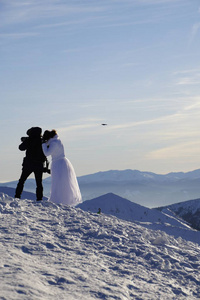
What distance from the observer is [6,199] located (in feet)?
34.5

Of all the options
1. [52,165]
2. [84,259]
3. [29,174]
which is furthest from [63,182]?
[84,259]

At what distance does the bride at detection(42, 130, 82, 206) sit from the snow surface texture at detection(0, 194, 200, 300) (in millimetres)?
1572

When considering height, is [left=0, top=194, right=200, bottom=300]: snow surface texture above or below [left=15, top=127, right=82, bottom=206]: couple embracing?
below

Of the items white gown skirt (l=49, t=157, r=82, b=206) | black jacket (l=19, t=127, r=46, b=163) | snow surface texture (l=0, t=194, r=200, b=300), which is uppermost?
black jacket (l=19, t=127, r=46, b=163)

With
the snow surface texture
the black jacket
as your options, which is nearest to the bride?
the black jacket

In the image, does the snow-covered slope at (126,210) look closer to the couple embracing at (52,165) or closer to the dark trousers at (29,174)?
the couple embracing at (52,165)

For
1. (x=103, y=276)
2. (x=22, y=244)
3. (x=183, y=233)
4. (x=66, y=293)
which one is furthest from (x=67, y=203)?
(x=183, y=233)

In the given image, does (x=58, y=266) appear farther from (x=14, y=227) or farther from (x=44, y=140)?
(x=44, y=140)

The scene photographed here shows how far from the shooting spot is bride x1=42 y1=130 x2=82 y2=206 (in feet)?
39.4

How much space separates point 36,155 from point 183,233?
1273cm

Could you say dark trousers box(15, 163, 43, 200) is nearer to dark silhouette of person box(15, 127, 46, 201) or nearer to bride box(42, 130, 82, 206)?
dark silhouette of person box(15, 127, 46, 201)

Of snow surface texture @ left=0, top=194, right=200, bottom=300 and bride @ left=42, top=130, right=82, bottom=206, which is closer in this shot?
snow surface texture @ left=0, top=194, right=200, bottom=300

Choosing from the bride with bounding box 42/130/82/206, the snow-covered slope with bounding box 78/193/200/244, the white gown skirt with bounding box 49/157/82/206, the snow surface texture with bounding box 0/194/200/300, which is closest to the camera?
the snow surface texture with bounding box 0/194/200/300

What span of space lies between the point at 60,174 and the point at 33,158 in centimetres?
115
